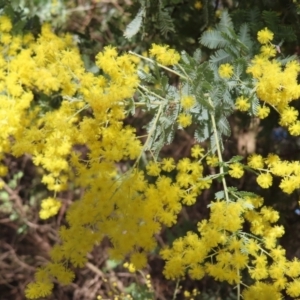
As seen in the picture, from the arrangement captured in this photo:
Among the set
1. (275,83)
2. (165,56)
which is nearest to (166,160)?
(165,56)

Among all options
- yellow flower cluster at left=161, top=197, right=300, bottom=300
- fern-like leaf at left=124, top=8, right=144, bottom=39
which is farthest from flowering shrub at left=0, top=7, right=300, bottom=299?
fern-like leaf at left=124, top=8, right=144, bottom=39

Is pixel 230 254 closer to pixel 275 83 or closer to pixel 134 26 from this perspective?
pixel 275 83

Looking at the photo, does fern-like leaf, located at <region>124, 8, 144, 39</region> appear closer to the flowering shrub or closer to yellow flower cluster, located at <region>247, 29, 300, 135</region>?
the flowering shrub

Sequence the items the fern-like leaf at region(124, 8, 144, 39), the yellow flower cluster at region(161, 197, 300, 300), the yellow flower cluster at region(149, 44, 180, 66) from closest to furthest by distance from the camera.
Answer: the yellow flower cluster at region(161, 197, 300, 300) → the yellow flower cluster at region(149, 44, 180, 66) → the fern-like leaf at region(124, 8, 144, 39)

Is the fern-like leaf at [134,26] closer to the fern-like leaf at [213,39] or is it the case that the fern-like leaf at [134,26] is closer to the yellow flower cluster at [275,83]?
the fern-like leaf at [213,39]

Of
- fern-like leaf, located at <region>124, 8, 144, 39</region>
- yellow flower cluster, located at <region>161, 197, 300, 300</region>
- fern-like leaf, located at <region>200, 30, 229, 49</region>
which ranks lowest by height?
yellow flower cluster, located at <region>161, 197, 300, 300</region>

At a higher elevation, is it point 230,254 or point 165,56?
point 165,56

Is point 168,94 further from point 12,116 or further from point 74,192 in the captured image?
point 74,192

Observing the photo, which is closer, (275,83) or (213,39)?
(275,83)

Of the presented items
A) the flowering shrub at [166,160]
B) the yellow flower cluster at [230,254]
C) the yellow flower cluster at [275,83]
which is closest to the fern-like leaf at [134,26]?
the flowering shrub at [166,160]
